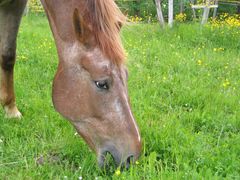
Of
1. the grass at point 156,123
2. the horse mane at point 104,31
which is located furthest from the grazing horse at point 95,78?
the grass at point 156,123

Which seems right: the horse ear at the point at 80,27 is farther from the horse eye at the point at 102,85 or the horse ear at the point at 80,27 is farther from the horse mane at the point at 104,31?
the horse eye at the point at 102,85

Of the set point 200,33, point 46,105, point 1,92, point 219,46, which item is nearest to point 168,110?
point 46,105

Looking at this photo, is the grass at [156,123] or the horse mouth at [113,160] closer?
the horse mouth at [113,160]

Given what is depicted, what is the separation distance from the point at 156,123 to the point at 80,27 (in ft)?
4.29

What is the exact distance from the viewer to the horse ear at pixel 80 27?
235cm

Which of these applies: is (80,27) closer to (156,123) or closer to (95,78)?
(95,78)

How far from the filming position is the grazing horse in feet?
7.80

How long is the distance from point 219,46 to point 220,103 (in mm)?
3298

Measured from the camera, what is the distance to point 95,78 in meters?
2.40

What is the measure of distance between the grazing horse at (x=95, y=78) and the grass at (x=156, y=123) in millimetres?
205

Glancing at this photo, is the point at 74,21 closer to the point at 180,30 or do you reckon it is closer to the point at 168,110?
the point at 168,110

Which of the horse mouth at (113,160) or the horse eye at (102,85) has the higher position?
the horse eye at (102,85)

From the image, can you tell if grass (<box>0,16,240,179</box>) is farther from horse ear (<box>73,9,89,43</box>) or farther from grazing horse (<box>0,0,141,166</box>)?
horse ear (<box>73,9,89,43</box>)

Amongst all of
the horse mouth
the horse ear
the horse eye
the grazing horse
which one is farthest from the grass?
the horse eye
